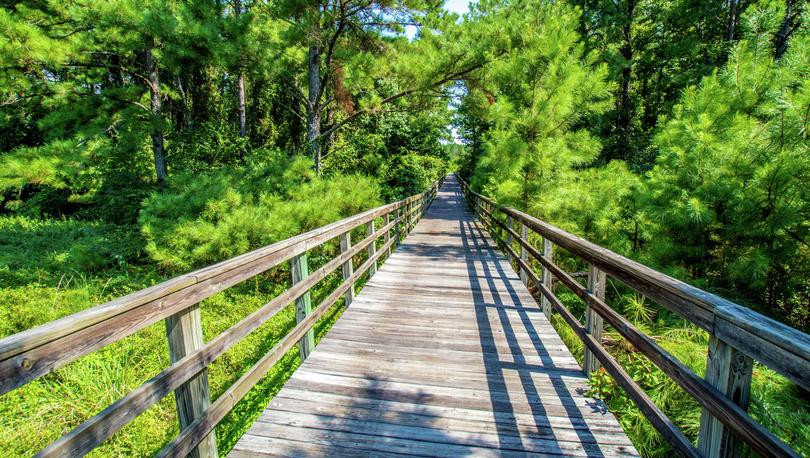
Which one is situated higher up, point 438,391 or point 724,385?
point 724,385

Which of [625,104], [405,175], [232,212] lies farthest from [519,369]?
[405,175]

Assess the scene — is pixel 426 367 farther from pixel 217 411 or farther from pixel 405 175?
pixel 405 175

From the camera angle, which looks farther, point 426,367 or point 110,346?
point 110,346

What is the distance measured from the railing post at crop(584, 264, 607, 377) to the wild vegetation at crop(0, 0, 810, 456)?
0.58ft

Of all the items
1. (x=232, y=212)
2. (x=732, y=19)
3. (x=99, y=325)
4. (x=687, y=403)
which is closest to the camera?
(x=99, y=325)

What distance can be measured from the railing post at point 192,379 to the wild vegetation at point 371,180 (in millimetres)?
1798

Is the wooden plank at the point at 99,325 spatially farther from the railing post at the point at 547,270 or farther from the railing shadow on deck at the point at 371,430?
the railing post at the point at 547,270

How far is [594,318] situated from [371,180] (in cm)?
701

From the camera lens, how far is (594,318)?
107 inches

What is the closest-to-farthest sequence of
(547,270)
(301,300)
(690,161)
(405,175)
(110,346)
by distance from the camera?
(301,300), (547,270), (690,161), (110,346), (405,175)

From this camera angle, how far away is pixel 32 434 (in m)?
3.20

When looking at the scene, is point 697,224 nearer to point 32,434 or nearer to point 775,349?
point 775,349

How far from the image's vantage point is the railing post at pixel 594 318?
8.84 feet

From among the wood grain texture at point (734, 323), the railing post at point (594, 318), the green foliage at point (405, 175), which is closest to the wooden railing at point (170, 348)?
the wood grain texture at point (734, 323)
